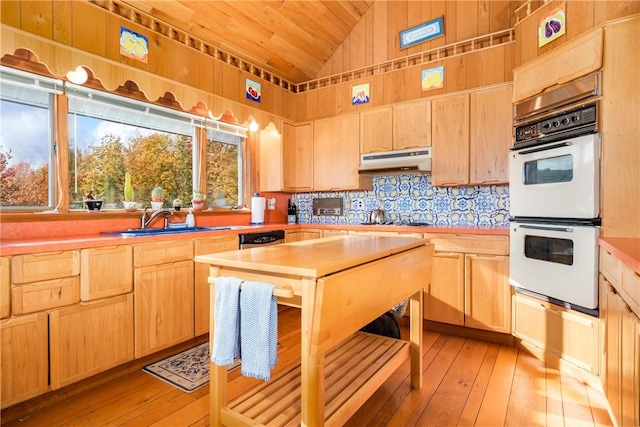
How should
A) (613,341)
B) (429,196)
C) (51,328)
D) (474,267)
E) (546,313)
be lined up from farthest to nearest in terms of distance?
(429,196) → (474,267) → (546,313) → (51,328) → (613,341)

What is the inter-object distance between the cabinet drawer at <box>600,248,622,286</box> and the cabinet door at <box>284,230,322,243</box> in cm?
242

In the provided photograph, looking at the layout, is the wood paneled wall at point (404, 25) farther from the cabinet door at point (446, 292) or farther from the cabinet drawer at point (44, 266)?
the cabinet drawer at point (44, 266)

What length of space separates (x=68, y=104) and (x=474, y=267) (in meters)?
3.52

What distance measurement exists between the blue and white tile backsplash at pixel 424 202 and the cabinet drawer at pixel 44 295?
279cm

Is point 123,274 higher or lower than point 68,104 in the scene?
lower

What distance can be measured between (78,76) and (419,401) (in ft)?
10.7

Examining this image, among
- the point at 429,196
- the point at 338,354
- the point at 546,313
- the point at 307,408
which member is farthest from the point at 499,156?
the point at 307,408

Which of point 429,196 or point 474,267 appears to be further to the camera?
point 429,196

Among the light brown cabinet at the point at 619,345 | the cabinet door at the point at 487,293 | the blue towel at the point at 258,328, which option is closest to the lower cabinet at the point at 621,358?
the light brown cabinet at the point at 619,345

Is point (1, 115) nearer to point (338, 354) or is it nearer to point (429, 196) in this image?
point (338, 354)

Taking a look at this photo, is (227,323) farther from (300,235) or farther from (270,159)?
(270,159)

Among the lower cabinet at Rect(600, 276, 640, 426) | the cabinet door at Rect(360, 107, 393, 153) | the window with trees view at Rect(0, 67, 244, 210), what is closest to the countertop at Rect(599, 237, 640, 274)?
the lower cabinet at Rect(600, 276, 640, 426)

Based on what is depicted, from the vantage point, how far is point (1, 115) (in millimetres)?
2215

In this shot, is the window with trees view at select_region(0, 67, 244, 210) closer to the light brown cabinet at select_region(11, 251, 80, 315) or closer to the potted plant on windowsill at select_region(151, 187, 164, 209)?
the potted plant on windowsill at select_region(151, 187, 164, 209)
